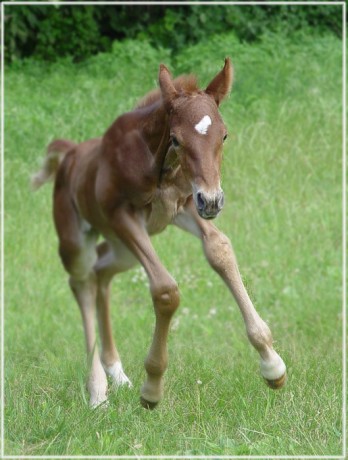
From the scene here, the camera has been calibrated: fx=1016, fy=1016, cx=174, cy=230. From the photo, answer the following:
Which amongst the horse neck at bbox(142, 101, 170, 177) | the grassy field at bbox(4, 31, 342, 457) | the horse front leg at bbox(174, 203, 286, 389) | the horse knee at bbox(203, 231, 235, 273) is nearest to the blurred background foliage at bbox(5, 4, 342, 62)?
the grassy field at bbox(4, 31, 342, 457)

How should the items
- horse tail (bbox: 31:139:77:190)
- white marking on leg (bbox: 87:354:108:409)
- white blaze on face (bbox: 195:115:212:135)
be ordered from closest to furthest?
white blaze on face (bbox: 195:115:212:135)
white marking on leg (bbox: 87:354:108:409)
horse tail (bbox: 31:139:77:190)

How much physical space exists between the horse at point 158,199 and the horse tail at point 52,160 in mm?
678

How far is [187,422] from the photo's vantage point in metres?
5.04

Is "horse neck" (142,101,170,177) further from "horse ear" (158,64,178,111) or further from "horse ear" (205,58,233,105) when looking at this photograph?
"horse ear" (205,58,233,105)

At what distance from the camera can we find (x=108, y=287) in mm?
6855

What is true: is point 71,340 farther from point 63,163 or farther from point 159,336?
point 159,336

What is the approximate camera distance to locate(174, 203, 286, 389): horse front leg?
192 inches

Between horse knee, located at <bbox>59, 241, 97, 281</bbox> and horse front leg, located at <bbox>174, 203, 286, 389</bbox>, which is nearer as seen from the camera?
horse front leg, located at <bbox>174, 203, 286, 389</bbox>

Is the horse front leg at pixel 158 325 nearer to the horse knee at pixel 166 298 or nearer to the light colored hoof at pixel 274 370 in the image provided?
the horse knee at pixel 166 298

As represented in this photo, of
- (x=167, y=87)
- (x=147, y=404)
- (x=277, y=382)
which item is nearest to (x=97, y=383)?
(x=147, y=404)

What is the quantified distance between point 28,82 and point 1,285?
4475mm

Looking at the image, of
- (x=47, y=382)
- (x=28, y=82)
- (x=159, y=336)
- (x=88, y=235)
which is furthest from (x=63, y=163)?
(x=28, y=82)

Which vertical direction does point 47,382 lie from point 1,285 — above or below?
above

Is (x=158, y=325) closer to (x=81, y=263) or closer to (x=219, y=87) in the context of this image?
(x=219, y=87)
